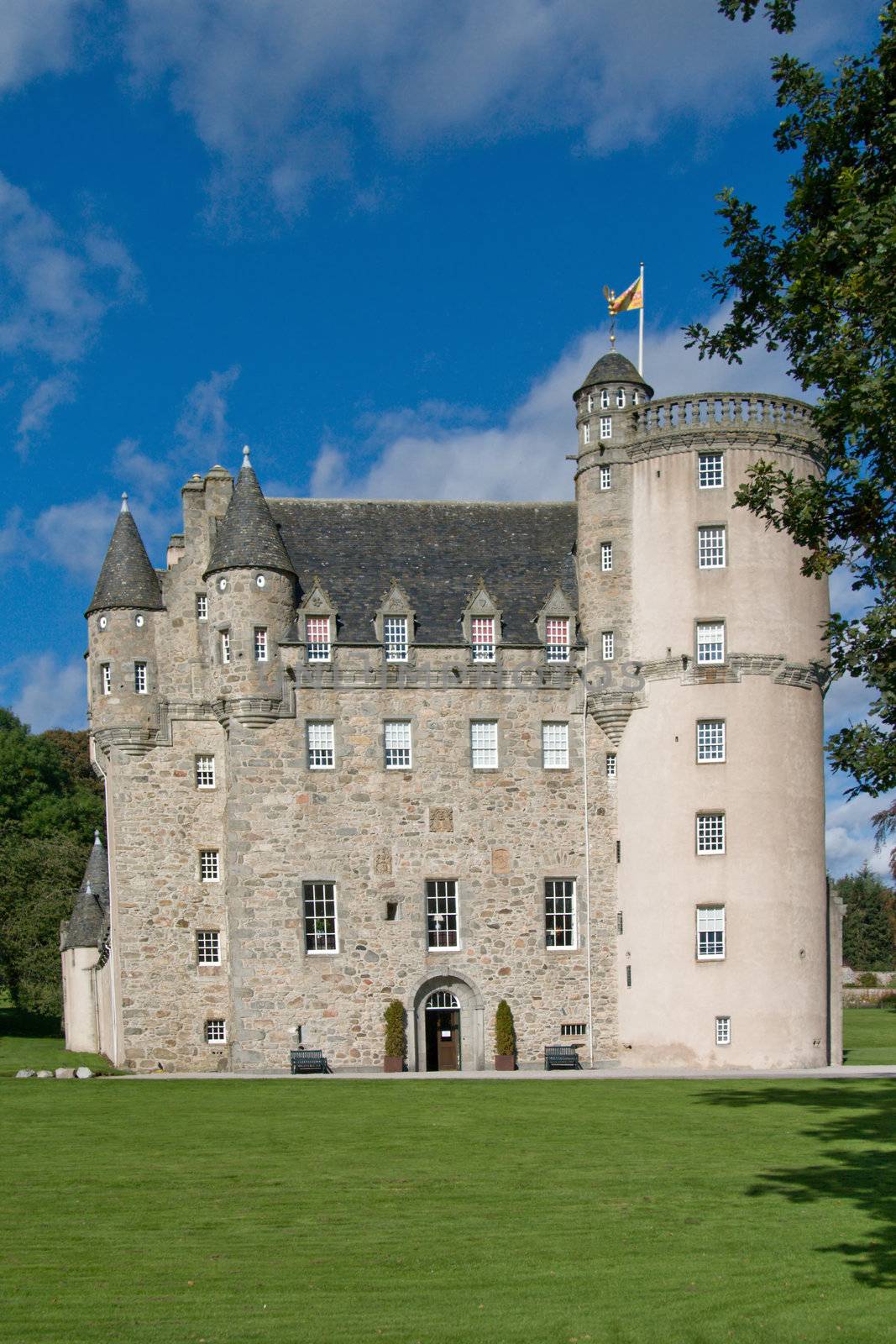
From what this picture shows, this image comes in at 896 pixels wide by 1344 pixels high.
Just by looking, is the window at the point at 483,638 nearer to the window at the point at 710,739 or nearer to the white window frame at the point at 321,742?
the white window frame at the point at 321,742

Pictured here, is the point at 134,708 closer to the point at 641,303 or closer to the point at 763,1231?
the point at 641,303

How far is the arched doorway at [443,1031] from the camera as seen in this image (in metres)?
41.0

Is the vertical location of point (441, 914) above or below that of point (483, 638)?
below

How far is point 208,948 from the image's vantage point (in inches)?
1631

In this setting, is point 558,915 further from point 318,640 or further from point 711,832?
point 318,640

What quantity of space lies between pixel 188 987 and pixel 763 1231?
25.5 m

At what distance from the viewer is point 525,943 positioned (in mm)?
41156

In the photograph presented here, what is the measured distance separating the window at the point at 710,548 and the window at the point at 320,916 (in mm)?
13004

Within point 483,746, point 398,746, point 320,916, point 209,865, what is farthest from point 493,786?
point 209,865

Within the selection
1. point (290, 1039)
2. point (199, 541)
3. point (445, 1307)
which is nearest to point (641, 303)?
point (199, 541)

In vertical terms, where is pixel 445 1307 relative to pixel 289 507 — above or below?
below

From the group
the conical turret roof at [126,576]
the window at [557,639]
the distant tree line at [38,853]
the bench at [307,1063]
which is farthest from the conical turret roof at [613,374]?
the distant tree line at [38,853]

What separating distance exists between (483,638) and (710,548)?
21.7 ft

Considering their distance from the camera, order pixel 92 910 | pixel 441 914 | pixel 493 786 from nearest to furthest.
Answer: pixel 441 914, pixel 493 786, pixel 92 910
